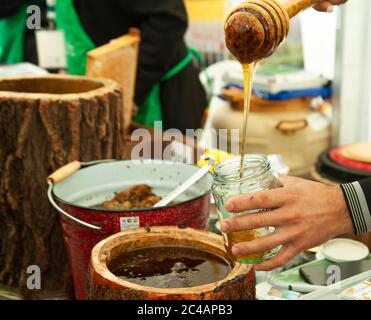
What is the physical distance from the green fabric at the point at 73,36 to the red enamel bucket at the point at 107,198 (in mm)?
1338

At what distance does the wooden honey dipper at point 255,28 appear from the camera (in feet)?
3.48

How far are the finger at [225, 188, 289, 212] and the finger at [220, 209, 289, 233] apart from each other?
0.6 inches

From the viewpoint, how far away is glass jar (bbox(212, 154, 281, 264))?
110 centimetres

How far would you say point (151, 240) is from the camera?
1221mm

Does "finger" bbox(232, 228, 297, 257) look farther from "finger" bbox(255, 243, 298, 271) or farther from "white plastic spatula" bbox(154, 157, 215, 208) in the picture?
"white plastic spatula" bbox(154, 157, 215, 208)

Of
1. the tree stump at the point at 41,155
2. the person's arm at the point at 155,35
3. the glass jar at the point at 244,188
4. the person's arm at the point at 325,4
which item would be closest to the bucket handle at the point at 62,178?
the tree stump at the point at 41,155

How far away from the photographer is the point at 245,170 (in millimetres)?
1125

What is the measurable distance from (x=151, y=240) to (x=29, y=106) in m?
0.63

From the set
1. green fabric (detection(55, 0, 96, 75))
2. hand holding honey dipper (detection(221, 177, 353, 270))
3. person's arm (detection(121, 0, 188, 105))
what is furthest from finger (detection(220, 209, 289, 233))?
green fabric (detection(55, 0, 96, 75))

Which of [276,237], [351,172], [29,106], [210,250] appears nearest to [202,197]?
[210,250]

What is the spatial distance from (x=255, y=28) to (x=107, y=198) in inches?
27.1

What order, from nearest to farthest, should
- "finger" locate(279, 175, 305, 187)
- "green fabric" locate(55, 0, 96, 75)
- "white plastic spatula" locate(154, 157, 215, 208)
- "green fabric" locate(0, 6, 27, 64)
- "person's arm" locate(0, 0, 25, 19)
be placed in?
"finger" locate(279, 175, 305, 187) → "white plastic spatula" locate(154, 157, 215, 208) → "green fabric" locate(55, 0, 96, 75) → "person's arm" locate(0, 0, 25, 19) → "green fabric" locate(0, 6, 27, 64)

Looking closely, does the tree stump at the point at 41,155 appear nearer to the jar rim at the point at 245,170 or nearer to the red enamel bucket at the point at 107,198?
the red enamel bucket at the point at 107,198
